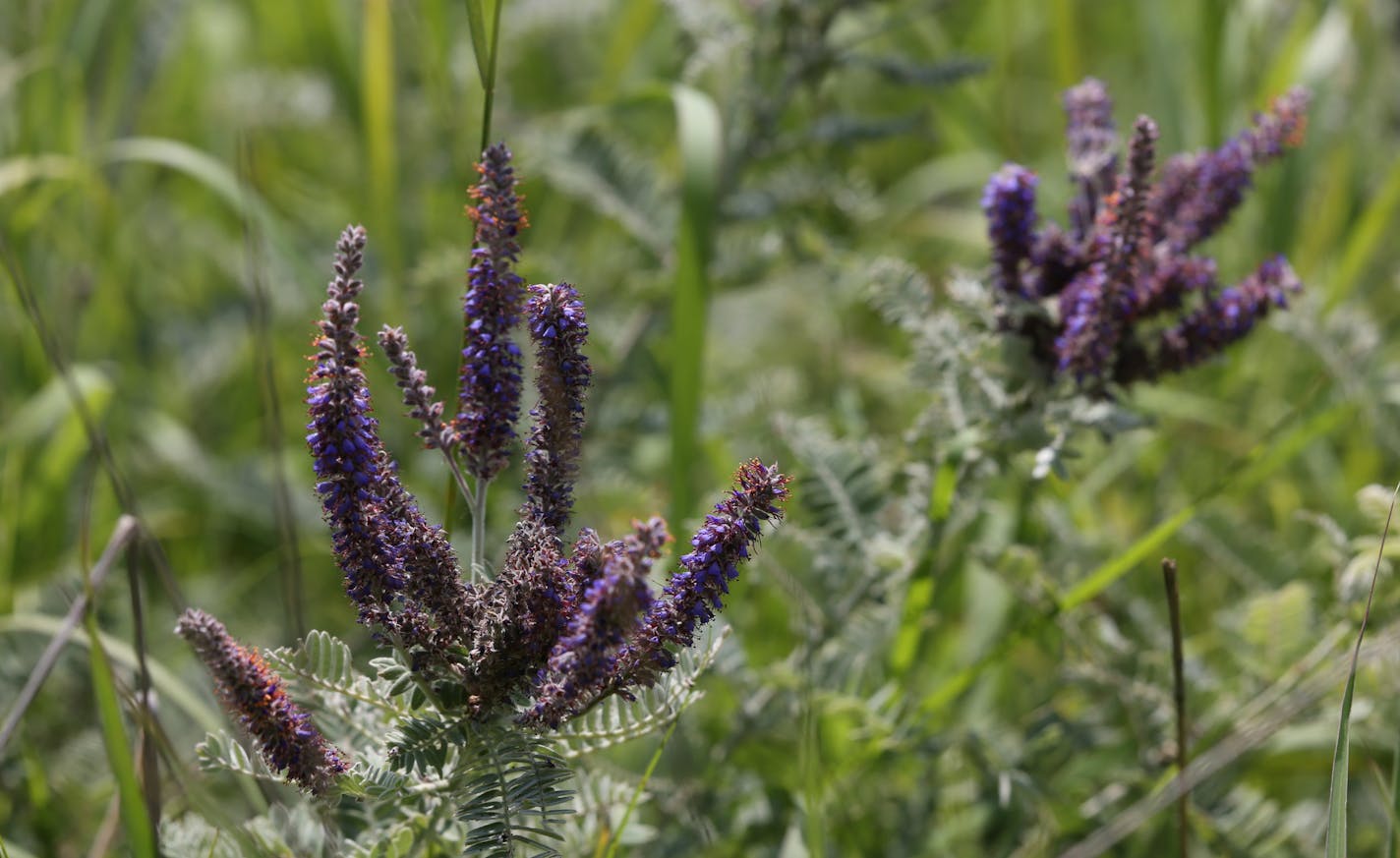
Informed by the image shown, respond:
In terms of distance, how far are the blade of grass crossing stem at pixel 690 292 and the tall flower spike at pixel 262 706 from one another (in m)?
1.13

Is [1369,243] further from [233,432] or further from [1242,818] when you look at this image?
[233,432]

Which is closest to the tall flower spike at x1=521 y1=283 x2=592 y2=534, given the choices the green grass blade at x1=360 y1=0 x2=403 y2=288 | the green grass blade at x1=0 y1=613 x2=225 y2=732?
the green grass blade at x1=0 y1=613 x2=225 y2=732

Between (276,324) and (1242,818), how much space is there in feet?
Result: 10.2

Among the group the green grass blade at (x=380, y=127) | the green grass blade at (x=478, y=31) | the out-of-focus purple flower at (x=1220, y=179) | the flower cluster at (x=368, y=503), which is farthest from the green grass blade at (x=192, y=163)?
the out-of-focus purple flower at (x=1220, y=179)

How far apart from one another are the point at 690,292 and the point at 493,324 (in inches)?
44.5

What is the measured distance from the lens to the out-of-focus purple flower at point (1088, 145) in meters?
2.35

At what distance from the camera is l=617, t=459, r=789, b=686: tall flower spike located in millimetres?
1433

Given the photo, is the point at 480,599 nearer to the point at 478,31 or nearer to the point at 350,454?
the point at 350,454

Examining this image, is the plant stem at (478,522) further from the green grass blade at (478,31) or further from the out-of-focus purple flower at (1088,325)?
the out-of-focus purple flower at (1088,325)

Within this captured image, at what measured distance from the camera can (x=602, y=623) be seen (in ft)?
4.50

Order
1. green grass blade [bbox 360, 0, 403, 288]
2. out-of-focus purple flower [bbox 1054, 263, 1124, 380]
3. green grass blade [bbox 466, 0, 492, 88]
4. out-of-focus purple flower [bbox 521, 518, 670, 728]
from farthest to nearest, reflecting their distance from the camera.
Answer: green grass blade [bbox 360, 0, 403, 288]
out-of-focus purple flower [bbox 1054, 263, 1124, 380]
green grass blade [bbox 466, 0, 492, 88]
out-of-focus purple flower [bbox 521, 518, 670, 728]

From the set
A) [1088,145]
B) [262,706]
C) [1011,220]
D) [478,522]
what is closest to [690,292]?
[1011,220]

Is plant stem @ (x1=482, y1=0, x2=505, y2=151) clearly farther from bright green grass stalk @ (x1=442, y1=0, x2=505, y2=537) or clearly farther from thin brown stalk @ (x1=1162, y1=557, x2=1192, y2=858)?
thin brown stalk @ (x1=1162, y1=557, x2=1192, y2=858)

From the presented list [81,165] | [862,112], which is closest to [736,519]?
[81,165]
